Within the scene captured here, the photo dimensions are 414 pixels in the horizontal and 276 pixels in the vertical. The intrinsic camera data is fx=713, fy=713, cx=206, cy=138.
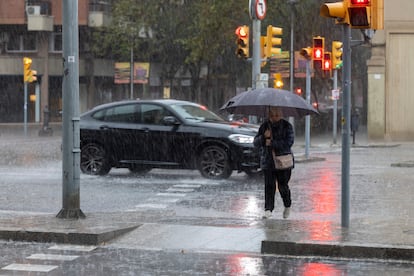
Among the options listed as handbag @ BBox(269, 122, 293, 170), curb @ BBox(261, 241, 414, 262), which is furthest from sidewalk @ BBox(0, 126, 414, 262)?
handbag @ BBox(269, 122, 293, 170)

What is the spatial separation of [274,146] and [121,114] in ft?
24.4

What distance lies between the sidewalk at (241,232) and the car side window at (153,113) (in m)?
5.11

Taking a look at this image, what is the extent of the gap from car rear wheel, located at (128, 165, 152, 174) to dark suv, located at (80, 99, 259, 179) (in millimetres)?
23

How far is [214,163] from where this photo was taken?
52.8 ft

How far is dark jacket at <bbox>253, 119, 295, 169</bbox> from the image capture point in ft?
34.0

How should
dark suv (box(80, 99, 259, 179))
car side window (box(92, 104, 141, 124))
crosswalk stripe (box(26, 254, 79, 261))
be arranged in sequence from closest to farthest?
crosswalk stripe (box(26, 254, 79, 261)), dark suv (box(80, 99, 259, 179)), car side window (box(92, 104, 141, 124))

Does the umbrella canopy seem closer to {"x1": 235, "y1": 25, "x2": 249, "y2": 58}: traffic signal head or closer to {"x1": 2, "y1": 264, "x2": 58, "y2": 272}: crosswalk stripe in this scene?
{"x1": 2, "y1": 264, "x2": 58, "y2": 272}: crosswalk stripe

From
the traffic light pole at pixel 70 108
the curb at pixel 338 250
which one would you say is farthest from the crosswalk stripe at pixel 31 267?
the curb at pixel 338 250

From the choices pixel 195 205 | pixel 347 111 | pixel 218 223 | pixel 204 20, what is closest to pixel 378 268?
pixel 347 111

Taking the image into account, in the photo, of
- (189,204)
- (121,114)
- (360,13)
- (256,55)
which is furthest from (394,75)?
(360,13)

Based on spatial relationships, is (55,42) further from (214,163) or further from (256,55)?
(214,163)

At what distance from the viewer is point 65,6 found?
33.2ft

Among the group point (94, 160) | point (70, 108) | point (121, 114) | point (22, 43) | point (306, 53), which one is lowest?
point (94, 160)

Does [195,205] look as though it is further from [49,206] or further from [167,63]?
[167,63]
